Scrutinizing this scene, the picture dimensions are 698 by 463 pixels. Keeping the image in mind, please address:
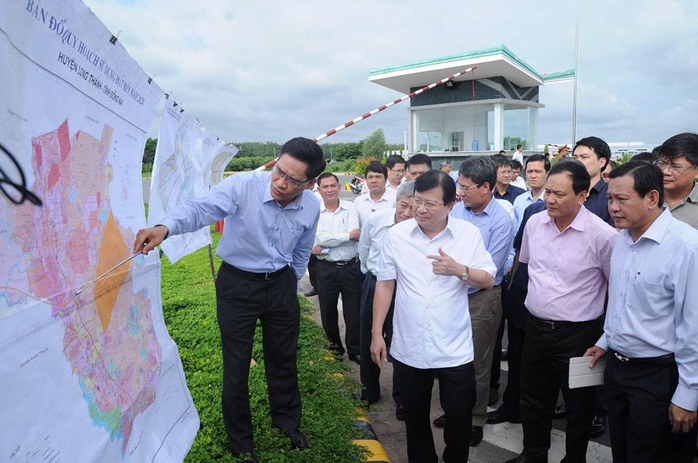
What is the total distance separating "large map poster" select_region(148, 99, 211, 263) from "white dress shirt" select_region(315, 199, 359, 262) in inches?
42.8

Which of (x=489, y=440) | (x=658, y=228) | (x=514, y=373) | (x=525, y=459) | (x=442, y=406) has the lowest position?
(x=489, y=440)

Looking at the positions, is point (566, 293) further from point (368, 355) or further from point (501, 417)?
point (368, 355)

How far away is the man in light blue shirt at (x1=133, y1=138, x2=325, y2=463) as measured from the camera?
8.02ft

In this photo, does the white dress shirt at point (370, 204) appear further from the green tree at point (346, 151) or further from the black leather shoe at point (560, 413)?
the green tree at point (346, 151)

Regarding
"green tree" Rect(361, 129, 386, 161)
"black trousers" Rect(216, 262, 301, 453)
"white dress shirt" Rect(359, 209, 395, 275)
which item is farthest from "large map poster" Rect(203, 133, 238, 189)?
"green tree" Rect(361, 129, 386, 161)

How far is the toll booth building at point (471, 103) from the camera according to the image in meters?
18.4

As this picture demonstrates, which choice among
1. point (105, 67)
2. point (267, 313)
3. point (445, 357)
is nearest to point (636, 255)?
point (445, 357)

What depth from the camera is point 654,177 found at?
209cm

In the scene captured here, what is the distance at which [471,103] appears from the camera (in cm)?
1930

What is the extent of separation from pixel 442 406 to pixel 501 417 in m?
1.18

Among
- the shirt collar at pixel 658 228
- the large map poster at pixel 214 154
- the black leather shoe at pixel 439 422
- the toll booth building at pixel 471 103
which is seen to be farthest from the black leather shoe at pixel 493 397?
the toll booth building at pixel 471 103

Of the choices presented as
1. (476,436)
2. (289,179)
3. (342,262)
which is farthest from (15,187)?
(342,262)

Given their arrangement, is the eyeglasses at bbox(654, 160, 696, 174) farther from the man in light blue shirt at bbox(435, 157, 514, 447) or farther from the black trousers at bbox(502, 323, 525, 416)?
the black trousers at bbox(502, 323, 525, 416)

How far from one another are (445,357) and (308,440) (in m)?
1.19
